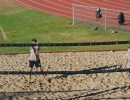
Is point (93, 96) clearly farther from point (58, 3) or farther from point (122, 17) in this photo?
point (58, 3)

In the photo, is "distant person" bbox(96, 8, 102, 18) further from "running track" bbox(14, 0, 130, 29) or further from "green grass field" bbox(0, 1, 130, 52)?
Result: "green grass field" bbox(0, 1, 130, 52)

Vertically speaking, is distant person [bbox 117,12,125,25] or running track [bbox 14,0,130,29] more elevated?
running track [bbox 14,0,130,29]

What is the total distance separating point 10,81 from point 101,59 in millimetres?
5185

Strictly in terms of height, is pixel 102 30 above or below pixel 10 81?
above

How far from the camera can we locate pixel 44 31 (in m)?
25.0

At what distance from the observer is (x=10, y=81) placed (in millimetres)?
14570

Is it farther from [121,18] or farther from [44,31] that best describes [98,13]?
[44,31]

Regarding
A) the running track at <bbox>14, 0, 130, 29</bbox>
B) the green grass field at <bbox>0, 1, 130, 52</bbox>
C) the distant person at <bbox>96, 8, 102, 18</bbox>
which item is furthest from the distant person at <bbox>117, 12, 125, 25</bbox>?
the running track at <bbox>14, 0, 130, 29</bbox>

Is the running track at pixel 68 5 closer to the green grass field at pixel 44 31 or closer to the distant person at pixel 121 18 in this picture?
the green grass field at pixel 44 31

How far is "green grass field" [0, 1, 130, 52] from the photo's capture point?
22.7 metres

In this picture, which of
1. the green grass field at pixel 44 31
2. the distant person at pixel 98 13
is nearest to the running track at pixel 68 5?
the distant person at pixel 98 13

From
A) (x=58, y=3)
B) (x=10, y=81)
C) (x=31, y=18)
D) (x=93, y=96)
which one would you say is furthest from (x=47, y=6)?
(x=93, y=96)

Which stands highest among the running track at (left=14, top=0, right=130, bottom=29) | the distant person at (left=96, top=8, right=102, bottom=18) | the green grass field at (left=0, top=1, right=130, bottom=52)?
the running track at (left=14, top=0, right=130, bottom=29)

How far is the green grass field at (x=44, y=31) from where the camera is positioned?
894 inches
